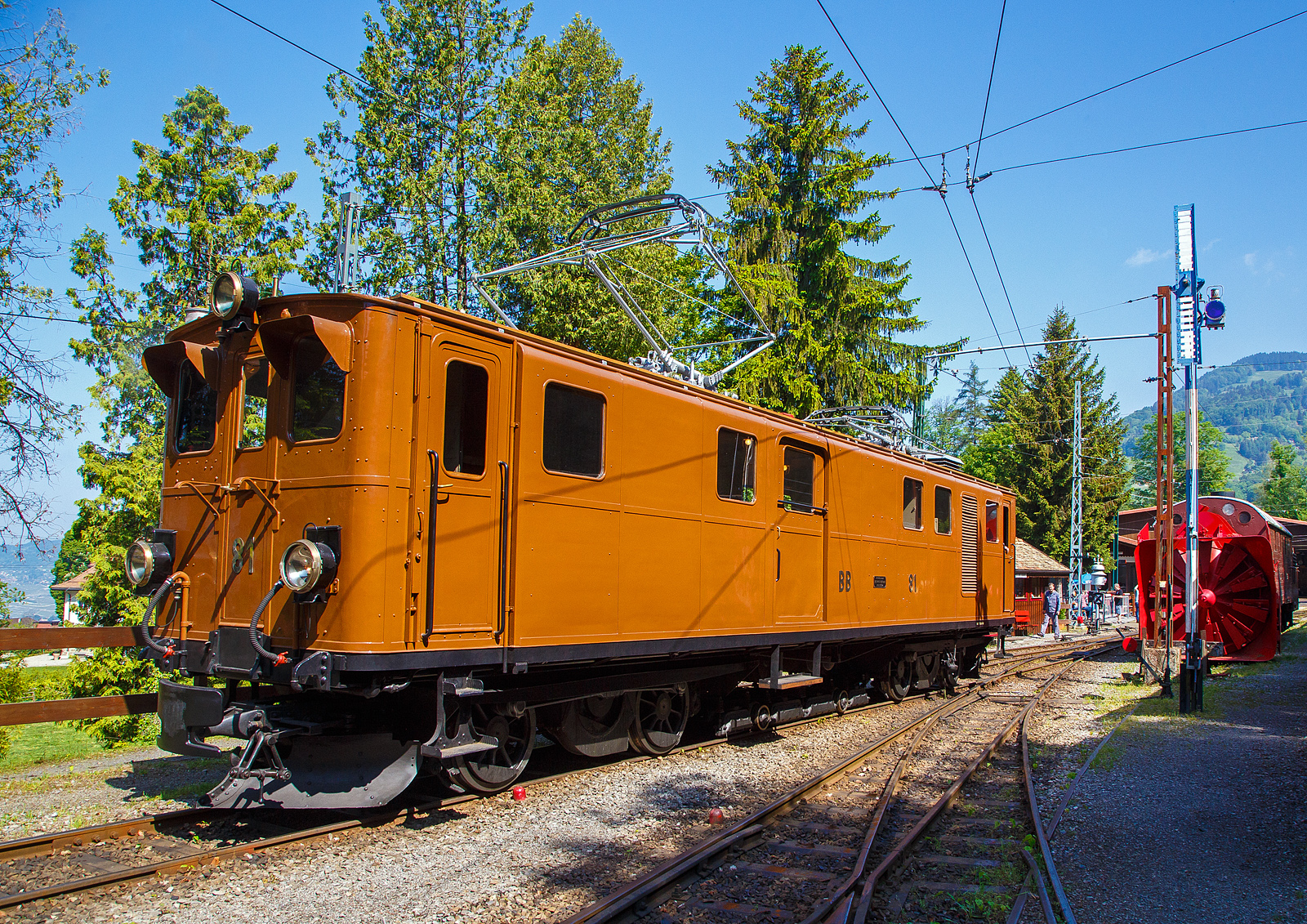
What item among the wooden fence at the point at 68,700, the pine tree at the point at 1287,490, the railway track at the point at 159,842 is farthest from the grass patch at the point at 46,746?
the pine tree at the point at 1287,490

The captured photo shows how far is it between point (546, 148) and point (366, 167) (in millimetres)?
4262

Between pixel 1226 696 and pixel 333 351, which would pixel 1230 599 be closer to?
pixel 1226 696

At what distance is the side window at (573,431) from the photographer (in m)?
6.70

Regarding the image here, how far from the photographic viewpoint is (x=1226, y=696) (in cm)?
1365

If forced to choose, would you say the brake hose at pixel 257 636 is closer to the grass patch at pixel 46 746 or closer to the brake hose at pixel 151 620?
the brake hose at pixel 151 620

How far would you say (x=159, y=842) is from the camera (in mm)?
5496

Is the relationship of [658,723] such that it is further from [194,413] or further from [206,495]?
[194,413]

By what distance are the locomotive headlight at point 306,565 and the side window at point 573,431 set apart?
1819 mm

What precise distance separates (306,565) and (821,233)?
2007 cm

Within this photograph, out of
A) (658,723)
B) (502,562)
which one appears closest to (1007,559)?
(658,723)

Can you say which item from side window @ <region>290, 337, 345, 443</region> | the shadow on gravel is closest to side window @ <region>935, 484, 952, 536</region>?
side window @ <region>290, 337, 345, 443</region>

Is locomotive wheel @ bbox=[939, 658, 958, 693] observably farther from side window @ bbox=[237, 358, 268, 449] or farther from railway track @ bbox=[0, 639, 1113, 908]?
side window @ bbox=[237, 358, 268, 449]

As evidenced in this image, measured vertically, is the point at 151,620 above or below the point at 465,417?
below

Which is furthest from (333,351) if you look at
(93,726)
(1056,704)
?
(1056,704)
